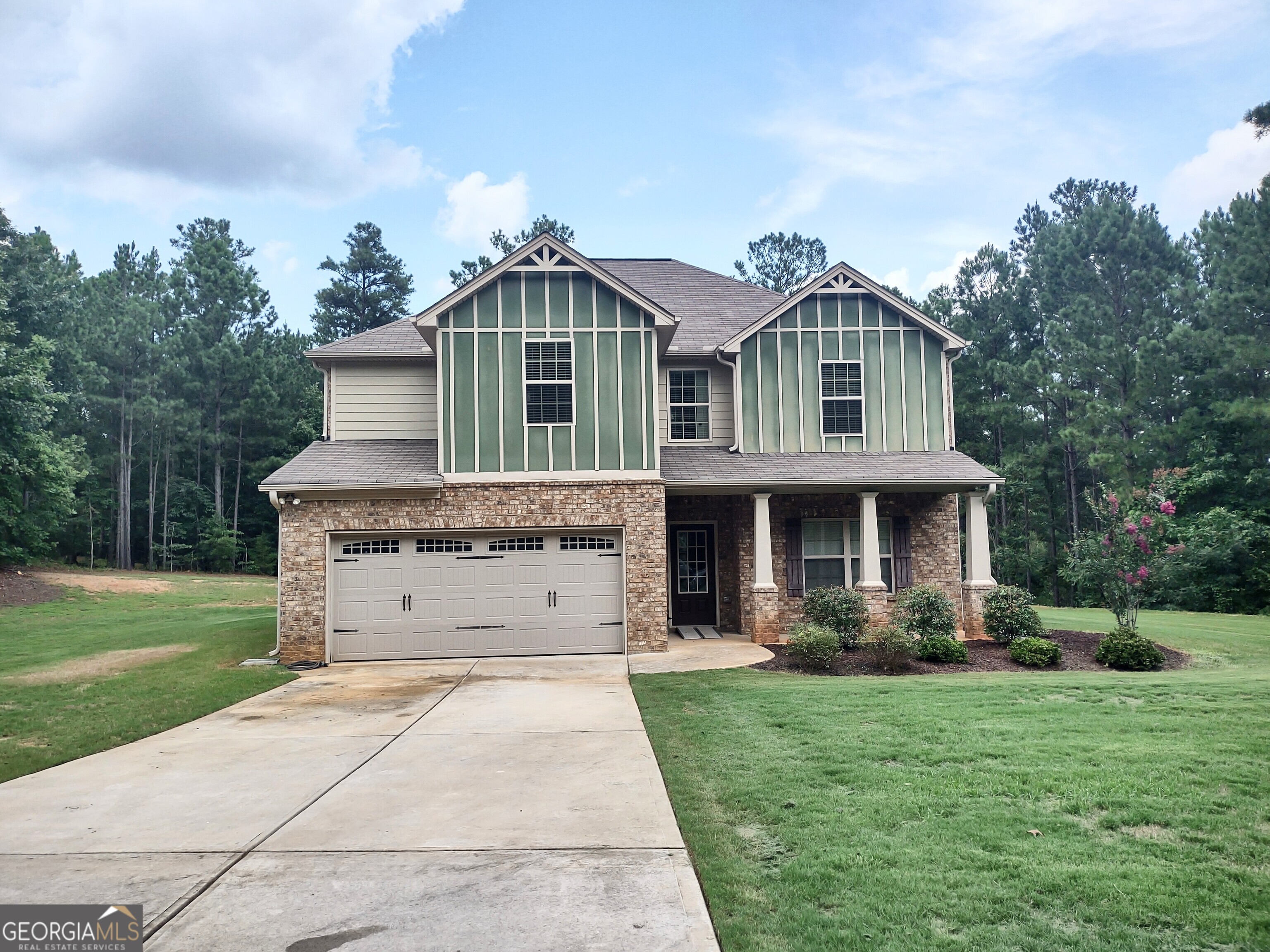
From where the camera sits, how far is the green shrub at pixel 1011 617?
13.7 metres

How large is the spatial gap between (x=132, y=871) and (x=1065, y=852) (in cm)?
529

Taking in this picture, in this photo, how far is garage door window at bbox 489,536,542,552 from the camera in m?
14.5

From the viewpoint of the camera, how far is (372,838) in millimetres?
5121

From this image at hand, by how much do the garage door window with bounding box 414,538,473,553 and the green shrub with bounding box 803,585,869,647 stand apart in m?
6.21

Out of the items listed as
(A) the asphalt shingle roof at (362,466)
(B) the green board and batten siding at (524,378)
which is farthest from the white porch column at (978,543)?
(A) the asphalt shingle roof at (362,466)

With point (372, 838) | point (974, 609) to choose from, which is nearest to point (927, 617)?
point (974, 609)

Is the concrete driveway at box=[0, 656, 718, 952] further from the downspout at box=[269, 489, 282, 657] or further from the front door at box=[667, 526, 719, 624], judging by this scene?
the front door at box=[667, 526, 719, 624]

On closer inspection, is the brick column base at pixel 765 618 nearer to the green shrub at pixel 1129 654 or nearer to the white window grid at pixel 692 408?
the white window grid at pixel 692 408

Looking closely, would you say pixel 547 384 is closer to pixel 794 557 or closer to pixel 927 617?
pixel 794 557

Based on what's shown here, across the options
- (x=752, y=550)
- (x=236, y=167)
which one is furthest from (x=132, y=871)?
(x=236, y=167)

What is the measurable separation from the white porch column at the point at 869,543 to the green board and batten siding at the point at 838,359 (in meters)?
1.42

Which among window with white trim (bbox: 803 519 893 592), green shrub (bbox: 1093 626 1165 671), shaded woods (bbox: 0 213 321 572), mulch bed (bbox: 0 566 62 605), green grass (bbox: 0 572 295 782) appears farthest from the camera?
shaded woods (bbox: 0 213 321 572)

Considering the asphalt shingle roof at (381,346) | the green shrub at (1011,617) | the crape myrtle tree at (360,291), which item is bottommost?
the green shrub at (1011,617)

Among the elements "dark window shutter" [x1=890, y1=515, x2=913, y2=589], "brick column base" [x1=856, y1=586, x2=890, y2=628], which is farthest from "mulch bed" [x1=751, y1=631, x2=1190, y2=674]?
"dark window shutter" [x1=890, y1=515, x2=913, y2=589]
